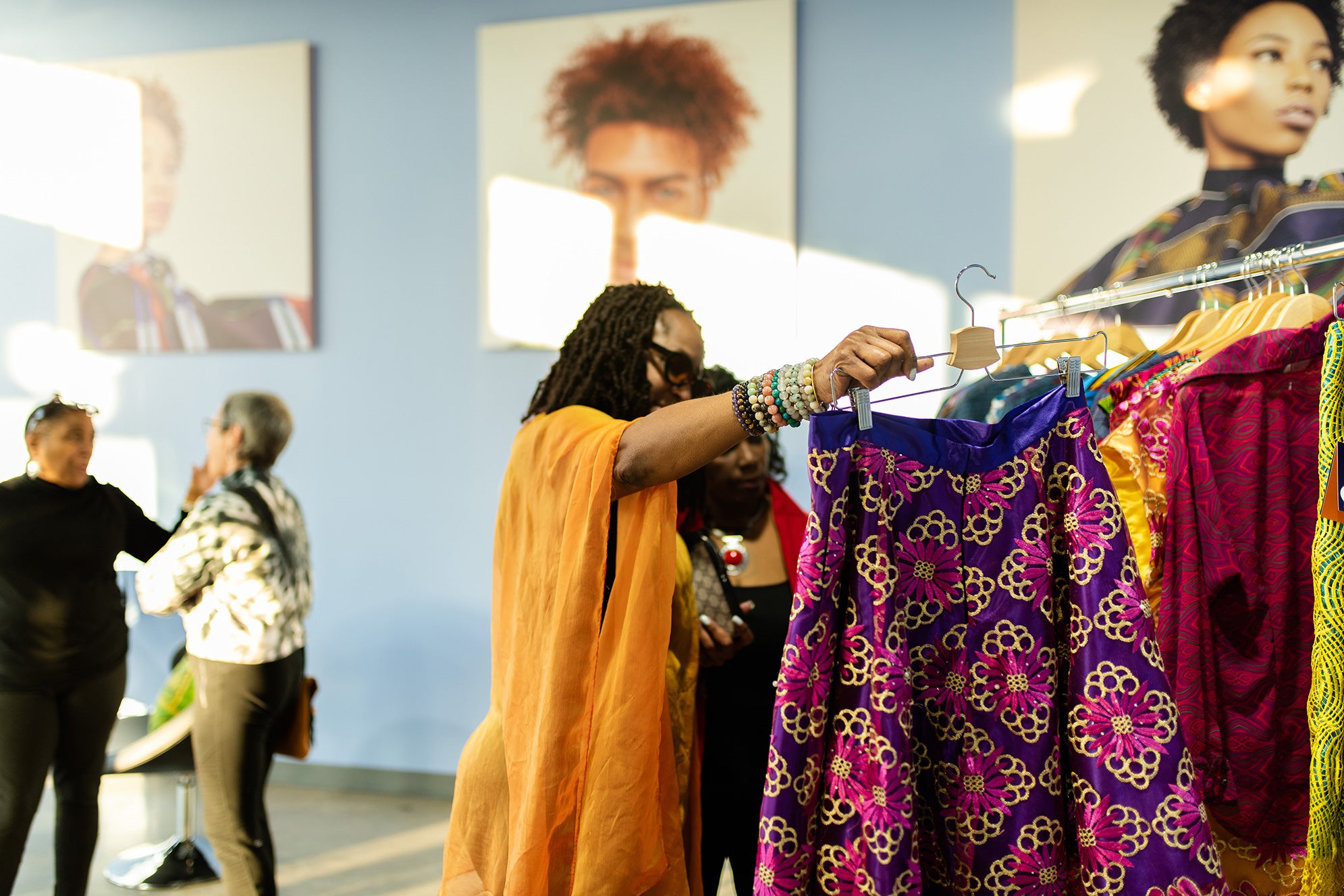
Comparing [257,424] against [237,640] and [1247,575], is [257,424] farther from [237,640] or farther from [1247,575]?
[1247,575]

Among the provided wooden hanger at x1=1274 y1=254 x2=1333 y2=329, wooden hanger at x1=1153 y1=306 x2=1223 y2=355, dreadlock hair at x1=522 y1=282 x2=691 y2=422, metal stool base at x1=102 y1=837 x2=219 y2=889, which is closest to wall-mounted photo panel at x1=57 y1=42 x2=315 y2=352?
metal stool base at x1=102 y1=837 x2=219 y2=889

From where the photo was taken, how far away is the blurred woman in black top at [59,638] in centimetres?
240

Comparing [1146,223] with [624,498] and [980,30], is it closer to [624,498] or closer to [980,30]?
[980,30]

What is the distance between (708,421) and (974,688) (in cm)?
48

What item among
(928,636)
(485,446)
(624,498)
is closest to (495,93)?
(485,446)

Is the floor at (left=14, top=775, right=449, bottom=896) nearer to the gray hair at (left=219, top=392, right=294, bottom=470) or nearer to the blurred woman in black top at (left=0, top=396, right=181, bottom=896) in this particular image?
the blurred woman in black top at (left=0, top=396, right=181, bottom=896)

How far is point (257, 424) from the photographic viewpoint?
9.33ft

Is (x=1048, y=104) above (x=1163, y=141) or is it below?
above

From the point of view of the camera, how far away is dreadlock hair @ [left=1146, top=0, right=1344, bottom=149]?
311 cm

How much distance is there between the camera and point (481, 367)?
386 centimetres

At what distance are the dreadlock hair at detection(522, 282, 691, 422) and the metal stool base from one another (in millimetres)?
2313

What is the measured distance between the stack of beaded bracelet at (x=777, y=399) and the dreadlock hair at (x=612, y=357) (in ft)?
1.14

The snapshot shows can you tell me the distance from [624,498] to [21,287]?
158 inches

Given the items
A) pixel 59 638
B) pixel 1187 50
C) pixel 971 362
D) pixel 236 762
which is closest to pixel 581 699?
pixel 971 362
